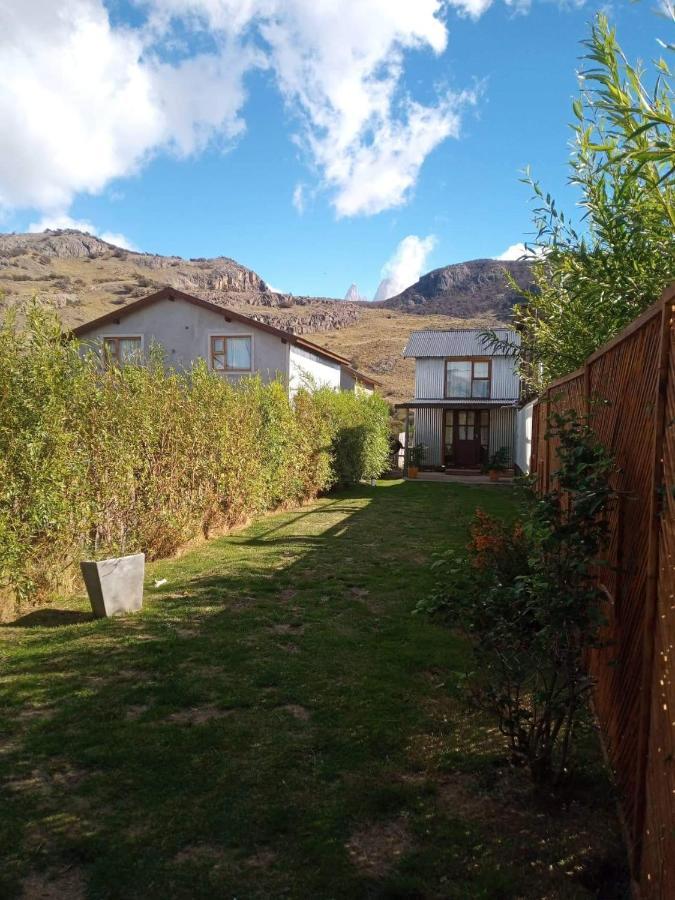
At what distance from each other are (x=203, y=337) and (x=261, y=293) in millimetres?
73941

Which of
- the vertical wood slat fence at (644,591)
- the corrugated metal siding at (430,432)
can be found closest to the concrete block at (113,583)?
the vertical wood slat fence at (644,591)

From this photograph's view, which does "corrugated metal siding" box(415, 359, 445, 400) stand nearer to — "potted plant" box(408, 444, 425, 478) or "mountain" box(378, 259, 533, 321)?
"potted plant" box(408, 444, 425, 478)

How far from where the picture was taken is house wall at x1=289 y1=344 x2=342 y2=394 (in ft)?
72.8

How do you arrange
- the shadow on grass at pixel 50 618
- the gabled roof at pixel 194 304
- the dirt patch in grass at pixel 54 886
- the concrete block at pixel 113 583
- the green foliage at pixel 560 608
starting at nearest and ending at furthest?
the dirt patch in grass at pixel 54 886 → the green foliage at pixel 560 608 → the shadow on grass at pixel 50 618 → the concrete block at pixel 113 583 → the gabled roof at pixel 194 304

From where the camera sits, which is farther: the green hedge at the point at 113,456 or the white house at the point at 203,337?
the white house at the point at 203,337

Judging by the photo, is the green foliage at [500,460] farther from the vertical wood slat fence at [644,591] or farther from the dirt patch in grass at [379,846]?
the dirt patch in grass at [379,846]

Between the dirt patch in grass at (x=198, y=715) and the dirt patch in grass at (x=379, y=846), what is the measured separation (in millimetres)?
1446

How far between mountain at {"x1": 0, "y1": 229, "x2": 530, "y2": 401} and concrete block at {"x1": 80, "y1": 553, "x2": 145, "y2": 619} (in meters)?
44.4

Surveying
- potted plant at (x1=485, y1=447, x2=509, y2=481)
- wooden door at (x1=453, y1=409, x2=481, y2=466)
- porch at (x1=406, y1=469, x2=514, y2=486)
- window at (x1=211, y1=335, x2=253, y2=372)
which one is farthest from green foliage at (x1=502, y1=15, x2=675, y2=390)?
wooden door at (x1=453, y1=409, x2=481, y2=466)

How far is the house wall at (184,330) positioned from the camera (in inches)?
878

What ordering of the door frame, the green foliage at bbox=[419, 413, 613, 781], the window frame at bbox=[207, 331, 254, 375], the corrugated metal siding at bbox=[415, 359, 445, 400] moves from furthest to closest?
the corrugated metal siding at bbox=[415, 359, 445, 400], the door frame, the window frame at bbox=[207, 331, 254, 375], the green foliage at bbox=[419, 413, 613, 781]

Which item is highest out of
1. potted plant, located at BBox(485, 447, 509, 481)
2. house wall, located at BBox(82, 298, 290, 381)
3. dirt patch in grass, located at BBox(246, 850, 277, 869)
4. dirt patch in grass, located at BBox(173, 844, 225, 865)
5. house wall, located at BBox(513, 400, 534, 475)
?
house wall, located at BBox(82, 298, 290, 381)

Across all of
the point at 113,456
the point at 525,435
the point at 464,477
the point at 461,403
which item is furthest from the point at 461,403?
the point at 113,456

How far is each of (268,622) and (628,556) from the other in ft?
12.8
